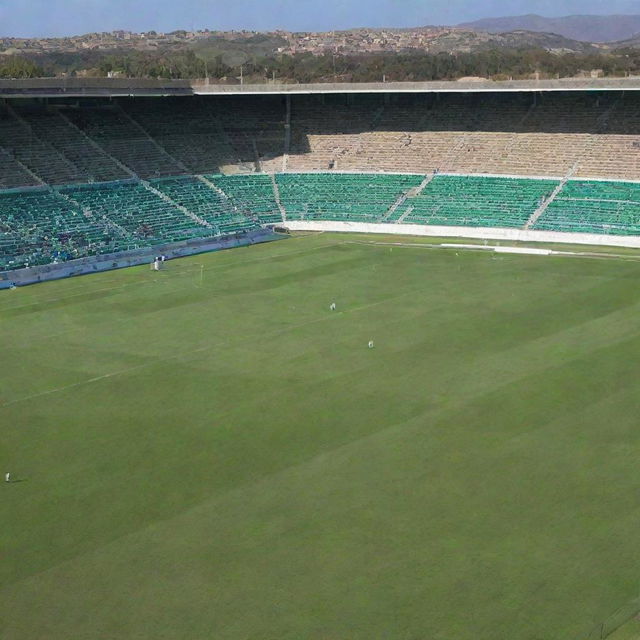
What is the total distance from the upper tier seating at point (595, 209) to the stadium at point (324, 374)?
0.65ft

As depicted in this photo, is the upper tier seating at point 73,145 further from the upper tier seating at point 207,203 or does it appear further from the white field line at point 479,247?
the white field line at point 479,247

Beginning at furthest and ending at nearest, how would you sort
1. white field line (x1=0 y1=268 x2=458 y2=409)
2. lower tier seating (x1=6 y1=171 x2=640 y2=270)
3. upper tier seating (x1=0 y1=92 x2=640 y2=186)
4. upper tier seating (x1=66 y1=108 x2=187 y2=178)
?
1. upper tier seating (x1=66 y1=108 x2=187 y2=178)
2. upper tier seating (x1=0 y1=92 x2=640 y2=186)
3. lower tier seating (x1=6 y1=171 x2=640 y2=270)
4. white field line (x1=0 y1=268 x2=458 y2=409)

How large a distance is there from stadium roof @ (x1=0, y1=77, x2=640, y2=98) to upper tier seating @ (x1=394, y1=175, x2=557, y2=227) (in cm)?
670

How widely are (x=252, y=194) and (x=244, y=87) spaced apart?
10335mm

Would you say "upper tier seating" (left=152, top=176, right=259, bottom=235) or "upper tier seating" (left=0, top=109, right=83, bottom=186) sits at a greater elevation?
"upper tier seating" (left=0, top=109, right=83, bottom=186)

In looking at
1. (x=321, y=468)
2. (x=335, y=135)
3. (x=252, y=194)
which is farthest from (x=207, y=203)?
(x=321, y=468)

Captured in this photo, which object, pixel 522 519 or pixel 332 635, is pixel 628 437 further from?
pixel 332 635

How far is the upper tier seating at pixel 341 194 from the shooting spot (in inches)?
2667

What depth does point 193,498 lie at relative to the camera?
2220 centimetres

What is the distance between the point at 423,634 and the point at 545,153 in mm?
57630

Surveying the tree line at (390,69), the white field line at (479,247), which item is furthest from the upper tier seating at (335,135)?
the tree line at (390,69)

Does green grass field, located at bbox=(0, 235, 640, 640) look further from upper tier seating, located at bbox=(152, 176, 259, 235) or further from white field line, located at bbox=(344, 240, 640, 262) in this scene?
upper tier seating, located at bbox=(152, 176, 259, 235)

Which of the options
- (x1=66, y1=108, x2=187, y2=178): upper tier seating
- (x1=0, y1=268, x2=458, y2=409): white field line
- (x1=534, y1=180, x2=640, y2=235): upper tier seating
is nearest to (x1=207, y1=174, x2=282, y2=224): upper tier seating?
(x1=66, y1=108, x2=187, y2=178): upper tier seating

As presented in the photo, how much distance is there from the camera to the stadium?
18.3m
